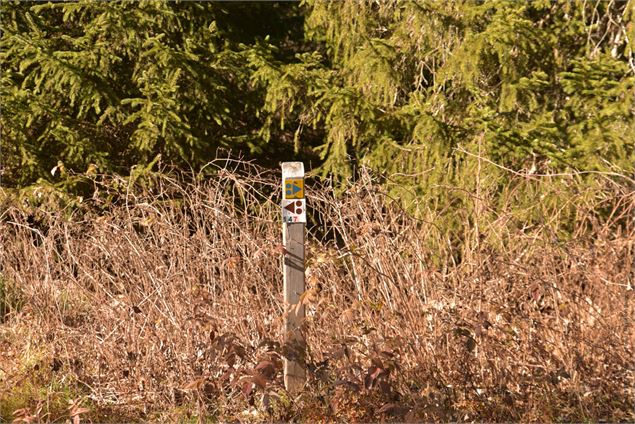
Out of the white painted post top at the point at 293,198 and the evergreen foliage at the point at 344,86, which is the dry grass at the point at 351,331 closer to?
the white painted post top at the point at 293,198

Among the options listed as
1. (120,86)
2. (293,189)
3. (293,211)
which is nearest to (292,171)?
(293,189)

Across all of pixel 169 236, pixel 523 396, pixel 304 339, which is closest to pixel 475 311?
pixel 523 396

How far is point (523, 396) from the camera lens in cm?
Result: 519

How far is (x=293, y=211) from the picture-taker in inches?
203

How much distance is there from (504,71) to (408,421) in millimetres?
4557

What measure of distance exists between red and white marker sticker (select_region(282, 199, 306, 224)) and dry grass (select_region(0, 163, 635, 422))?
33 centimetres

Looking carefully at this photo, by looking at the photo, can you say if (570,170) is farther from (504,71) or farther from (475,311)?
(475,311)

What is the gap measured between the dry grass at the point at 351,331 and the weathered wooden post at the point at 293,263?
0.29 feet

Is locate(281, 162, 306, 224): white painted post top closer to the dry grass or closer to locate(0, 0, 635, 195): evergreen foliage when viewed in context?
the dry grass

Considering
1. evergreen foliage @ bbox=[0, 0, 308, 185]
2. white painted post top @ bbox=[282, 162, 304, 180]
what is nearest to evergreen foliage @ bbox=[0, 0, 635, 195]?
evergreen foliage @ bbox=[0, 0, 308, 185]

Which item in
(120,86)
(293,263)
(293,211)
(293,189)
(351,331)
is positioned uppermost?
(120,86)

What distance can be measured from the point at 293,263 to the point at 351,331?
21.3 inches

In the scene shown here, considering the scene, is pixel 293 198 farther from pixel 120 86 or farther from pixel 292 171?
pixel 120 86

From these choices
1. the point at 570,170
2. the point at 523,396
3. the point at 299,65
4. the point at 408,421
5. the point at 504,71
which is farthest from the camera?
the point at 299,65
